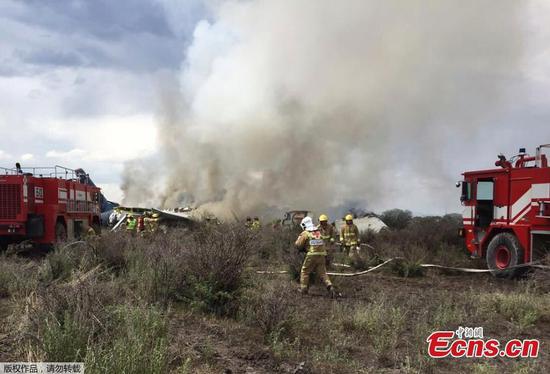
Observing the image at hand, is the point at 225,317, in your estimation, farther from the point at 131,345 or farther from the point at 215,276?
the point at 131,345

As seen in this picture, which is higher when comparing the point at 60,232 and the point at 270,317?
the point at 60,232

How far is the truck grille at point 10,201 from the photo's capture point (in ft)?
44.0

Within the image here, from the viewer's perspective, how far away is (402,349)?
17.8 feet

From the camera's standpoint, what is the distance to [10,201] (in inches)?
530

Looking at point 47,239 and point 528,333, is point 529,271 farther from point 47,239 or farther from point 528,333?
point 47,239

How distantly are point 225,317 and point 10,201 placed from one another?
9638mm

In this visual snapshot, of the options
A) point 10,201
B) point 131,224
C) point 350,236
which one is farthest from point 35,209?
point 350,236

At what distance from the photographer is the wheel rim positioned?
36.3 ft

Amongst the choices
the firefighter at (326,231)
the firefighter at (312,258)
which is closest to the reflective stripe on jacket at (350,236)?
the firefighter at (326,231)

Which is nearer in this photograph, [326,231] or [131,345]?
[131,345]

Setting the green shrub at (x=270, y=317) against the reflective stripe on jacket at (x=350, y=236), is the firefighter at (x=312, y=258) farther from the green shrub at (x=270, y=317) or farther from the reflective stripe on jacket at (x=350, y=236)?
the reflective stripe on jacket at (x=350, y=236)

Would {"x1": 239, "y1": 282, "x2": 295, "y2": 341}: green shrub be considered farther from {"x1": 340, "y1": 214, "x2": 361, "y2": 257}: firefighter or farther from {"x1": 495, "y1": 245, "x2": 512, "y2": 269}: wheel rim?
{"x1": 340, "y1": 214, "x2": 361, "y2": 257}: firefighter

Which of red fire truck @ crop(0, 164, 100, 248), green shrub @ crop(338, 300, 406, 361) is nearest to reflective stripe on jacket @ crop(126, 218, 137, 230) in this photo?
red fire truck @ crop(0, 164, 100, 248)

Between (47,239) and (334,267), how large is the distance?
26.5ft
